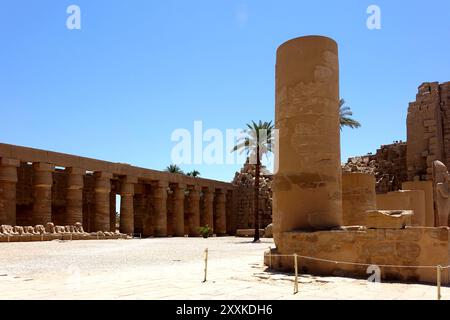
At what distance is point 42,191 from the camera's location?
992 inches

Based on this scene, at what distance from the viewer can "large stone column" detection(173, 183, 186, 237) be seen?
3616 centimetres

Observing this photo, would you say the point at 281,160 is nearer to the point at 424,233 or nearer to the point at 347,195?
the point at 424,233

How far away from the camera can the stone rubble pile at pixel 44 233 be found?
69.3ft

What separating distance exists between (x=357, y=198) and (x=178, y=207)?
73.8 ft

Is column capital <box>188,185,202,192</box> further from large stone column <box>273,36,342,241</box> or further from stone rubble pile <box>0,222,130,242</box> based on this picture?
large stone column <box>273,36,342,241</box>

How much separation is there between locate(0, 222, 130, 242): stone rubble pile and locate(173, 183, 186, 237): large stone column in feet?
32.9

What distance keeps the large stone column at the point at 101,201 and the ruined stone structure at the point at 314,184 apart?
19.5 metres

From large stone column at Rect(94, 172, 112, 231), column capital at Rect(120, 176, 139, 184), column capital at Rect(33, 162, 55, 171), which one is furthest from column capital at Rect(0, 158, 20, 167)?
column capital at Rect(120, 176, 139, 184)

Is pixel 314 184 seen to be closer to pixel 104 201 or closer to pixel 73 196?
pixel 73 196

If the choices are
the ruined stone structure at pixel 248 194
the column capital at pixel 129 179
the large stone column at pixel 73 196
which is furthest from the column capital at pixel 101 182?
the ruined stone structure at pixel 248 194

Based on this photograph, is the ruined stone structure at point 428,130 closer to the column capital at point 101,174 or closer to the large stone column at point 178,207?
the large stone column at point 178,207

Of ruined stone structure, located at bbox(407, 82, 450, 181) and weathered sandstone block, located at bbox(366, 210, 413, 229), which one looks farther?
→ ruined stone structure, located at bbox(407, 82, 450, 181)
